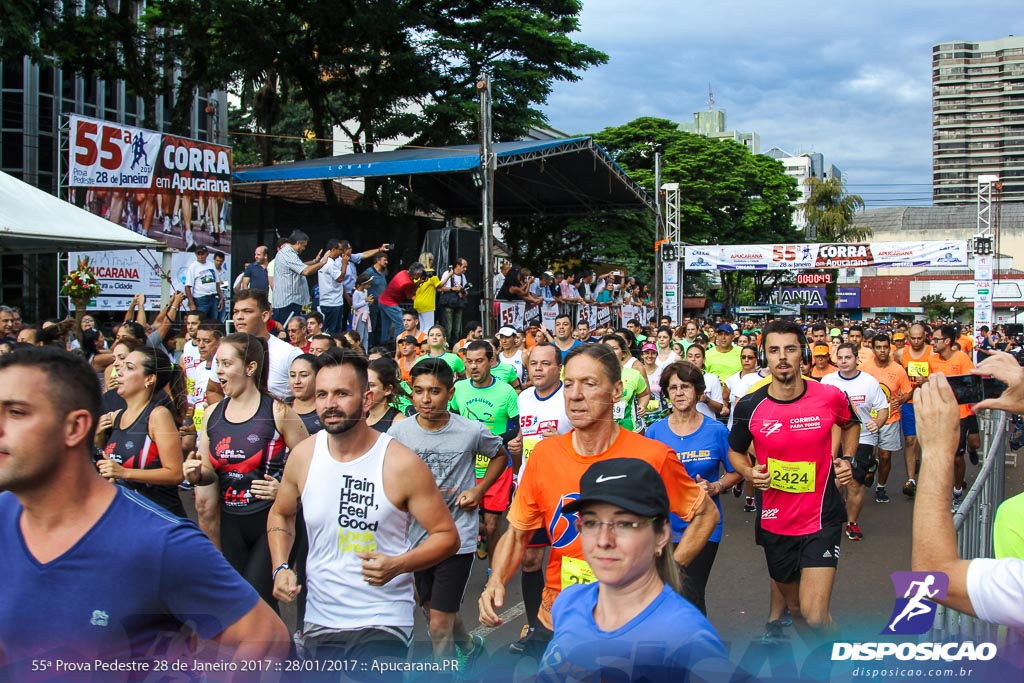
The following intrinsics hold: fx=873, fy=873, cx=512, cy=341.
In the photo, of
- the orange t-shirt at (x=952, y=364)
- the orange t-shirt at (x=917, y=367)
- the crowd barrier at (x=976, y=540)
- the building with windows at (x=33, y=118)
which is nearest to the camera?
the crowd barrier at (x=976, y=540)

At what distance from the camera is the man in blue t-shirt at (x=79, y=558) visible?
81.4 inches

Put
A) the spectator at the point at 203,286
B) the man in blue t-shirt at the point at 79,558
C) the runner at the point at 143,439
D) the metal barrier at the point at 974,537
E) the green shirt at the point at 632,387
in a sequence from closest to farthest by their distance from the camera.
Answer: the man in blue t-shirt at the point at 79,558
the metal barrier at the point at 974,537
the runner at the point at 143,439
the green shirt at the point at 632,387
the spectator at the point at 203,286

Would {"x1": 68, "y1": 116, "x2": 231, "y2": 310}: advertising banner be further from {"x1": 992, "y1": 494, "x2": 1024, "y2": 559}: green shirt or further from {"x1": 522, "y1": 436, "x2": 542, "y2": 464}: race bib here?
{"x1": 992, "y1": 494, "x2": 1024, "y2": 559}: green shirt

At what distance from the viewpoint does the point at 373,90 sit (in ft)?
77.5

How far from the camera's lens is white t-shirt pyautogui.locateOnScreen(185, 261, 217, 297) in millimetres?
13586

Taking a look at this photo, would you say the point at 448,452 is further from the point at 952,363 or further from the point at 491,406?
the point at 952,363

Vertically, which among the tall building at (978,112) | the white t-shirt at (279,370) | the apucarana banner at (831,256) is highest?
the tall building at (978,112)

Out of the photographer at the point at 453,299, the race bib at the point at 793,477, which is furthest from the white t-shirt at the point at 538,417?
the photographer at the point at 453,299

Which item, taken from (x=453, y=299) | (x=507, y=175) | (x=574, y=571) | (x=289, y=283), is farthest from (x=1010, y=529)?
(x=507, y=175)

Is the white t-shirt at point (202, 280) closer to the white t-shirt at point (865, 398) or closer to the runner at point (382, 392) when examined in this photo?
the runner at point (382, 392)

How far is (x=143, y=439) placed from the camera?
425cm

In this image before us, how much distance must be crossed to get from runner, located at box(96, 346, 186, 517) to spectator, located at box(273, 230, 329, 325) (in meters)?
7.81

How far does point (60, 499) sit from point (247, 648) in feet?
1.93

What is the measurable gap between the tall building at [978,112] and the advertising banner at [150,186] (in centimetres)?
3580
